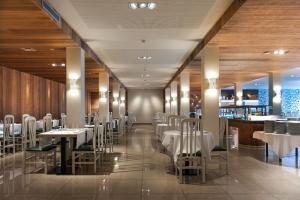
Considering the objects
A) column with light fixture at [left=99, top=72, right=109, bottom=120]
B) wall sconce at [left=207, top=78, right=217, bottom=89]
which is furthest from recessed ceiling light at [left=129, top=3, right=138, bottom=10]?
column with light fixture at [left=99, top=72, right=109, bottom=120]

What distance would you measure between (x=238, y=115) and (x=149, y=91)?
16.1 metres

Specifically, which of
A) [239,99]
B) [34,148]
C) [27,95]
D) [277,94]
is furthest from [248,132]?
[239,99]

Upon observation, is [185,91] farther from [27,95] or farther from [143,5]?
[143,5]

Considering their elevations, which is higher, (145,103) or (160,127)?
(145,103)

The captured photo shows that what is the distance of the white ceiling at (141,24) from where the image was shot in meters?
6.05

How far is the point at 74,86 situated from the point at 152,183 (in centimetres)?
386

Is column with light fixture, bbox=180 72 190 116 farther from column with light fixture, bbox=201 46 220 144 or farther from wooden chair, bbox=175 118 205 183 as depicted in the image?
wooden chair, bbox=175 118 205 183

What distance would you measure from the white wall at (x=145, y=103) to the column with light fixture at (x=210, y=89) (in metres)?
20.2

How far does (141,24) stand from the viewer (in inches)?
286

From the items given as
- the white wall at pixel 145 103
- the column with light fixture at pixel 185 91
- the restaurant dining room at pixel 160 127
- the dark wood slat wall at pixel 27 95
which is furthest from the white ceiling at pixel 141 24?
the white wall at pixel 145 103

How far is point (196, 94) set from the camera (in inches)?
1216

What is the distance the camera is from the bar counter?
11.0m

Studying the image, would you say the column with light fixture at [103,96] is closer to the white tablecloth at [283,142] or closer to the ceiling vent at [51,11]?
the white tablecloth at [283,142]

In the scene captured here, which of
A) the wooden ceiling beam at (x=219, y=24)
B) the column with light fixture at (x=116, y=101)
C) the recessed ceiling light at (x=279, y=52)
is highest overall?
the wooden ceiling beam at (x=219, y=24)
